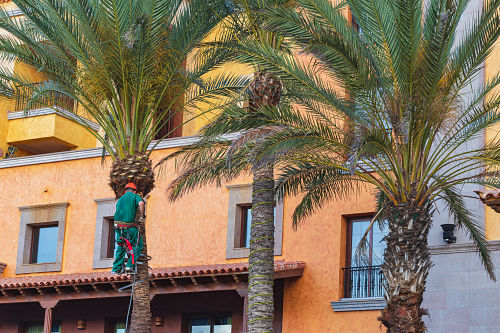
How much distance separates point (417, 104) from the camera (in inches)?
634

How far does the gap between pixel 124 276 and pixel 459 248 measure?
819 centimetres

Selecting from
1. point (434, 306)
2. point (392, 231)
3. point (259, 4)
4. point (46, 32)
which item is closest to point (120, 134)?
point (46, 32)

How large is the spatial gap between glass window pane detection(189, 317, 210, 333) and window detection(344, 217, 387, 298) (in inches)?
158

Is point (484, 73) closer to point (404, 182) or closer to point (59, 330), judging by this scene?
point (404, 182)

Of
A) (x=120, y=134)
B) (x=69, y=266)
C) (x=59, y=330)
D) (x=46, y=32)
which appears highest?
(x=46, y=32)

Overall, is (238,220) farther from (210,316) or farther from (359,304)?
(359,304)

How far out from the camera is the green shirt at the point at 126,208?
1711 cm

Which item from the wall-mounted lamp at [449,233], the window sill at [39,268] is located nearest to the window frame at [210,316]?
the window sill at [39,268]

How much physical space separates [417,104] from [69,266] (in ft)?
45.1

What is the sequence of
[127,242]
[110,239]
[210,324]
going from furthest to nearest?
[110,239], [210,324], [127,242]

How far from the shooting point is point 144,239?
60.5 feet

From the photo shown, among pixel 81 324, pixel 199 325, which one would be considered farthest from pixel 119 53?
pixel 81 324

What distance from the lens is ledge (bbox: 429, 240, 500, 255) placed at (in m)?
20.8

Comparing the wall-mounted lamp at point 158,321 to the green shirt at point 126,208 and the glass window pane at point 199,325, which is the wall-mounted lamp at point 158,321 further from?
the green shirt at point 126,208
